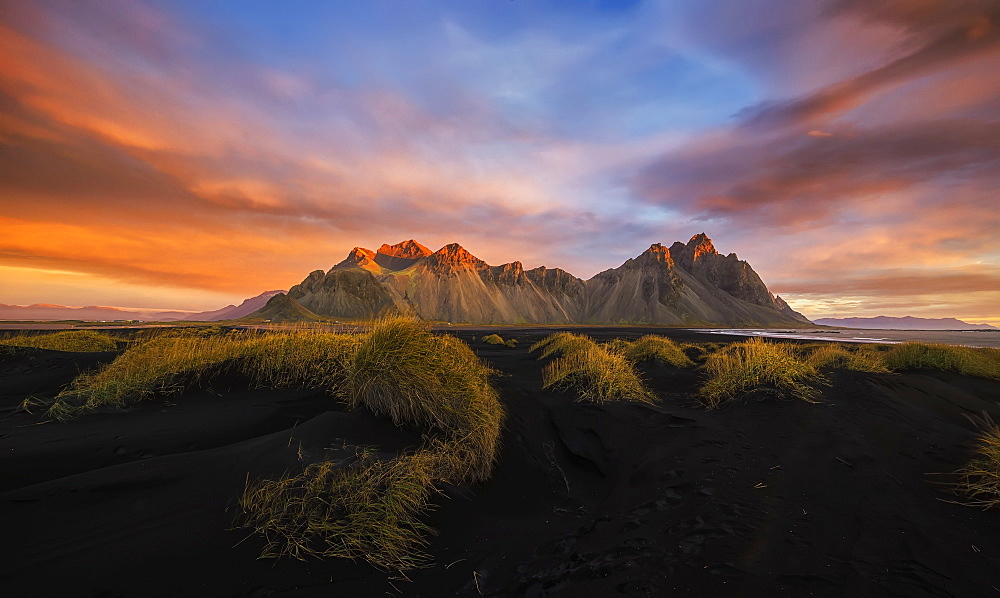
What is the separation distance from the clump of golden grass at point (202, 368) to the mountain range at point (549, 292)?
320ft

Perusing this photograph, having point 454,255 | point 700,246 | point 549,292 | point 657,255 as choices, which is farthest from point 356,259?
point 700,246

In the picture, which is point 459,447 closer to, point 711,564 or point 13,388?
point 711,564

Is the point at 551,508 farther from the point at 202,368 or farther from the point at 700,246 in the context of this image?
the point at 700,246

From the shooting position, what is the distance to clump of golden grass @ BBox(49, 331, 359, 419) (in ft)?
21.9

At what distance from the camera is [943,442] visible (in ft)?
20.6

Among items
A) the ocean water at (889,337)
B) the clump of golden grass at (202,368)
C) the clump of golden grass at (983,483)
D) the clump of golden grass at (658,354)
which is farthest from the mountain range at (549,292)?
the clump of golden grass at (983,483)

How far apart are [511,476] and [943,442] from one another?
283 inches

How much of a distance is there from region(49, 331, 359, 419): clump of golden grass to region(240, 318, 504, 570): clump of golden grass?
2280 mm

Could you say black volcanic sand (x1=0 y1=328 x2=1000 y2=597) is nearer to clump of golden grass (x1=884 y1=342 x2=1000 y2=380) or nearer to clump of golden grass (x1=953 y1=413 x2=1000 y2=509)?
clump of golden grass (x1=953 y1=413 x2=1000 y2=509)

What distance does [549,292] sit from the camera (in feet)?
500

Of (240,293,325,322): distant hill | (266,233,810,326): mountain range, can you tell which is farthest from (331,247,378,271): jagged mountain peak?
(240,293,325,322): distant hill

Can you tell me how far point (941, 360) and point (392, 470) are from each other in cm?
1967

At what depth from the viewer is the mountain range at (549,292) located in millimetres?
111688

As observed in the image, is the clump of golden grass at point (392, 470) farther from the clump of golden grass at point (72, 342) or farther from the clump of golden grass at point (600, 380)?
the clump of golden grass at point (72, 342)
